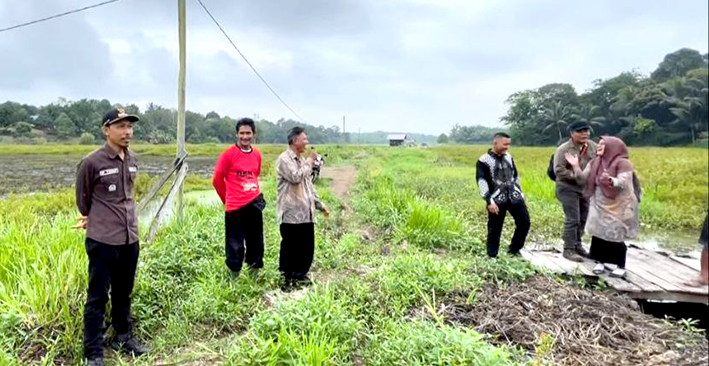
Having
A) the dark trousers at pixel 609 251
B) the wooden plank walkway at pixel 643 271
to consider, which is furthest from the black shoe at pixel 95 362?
the dark trousers at pixel 609 251

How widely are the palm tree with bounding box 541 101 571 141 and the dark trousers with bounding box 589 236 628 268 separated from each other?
84.7 inches

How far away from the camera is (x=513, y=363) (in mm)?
2613

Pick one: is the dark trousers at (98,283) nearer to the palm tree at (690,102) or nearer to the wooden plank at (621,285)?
the palm tree at (690,102)

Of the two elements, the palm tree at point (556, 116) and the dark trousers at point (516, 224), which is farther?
the dark trousers at point (516, 224)

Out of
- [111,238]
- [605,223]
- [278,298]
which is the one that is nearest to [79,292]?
[111,238]

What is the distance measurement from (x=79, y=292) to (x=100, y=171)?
1338 millimetres

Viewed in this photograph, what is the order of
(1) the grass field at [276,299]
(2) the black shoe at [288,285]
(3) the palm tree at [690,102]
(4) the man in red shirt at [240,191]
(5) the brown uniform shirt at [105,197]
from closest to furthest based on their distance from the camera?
1. (3) the palm tree at [690,102]
2. (1) the grass field at [276,299]
3. (5) the brown uniform shirt at [105,197]
4. (4) the man in red shirt at [240,191]
5. (2) the black shoe at [288,285]

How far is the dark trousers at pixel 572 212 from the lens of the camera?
194 inches

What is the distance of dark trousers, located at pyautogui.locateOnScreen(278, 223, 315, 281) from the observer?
4.35m

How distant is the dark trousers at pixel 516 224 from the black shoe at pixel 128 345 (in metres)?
3.67

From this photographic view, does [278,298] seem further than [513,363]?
Yes

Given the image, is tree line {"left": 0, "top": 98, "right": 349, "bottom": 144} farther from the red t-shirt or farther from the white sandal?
the white sandal

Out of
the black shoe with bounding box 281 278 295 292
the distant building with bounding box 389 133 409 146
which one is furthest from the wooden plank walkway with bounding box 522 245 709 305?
the distant building with bounding box 389 133 409 146

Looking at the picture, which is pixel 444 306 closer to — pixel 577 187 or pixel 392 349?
pixel 392 349
